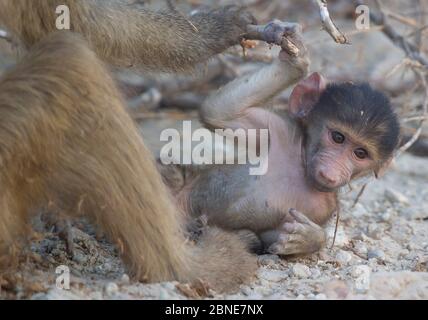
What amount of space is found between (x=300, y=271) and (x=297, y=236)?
0.14 meters

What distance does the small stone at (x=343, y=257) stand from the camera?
12.5ft

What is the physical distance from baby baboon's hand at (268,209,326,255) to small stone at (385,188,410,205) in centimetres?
141

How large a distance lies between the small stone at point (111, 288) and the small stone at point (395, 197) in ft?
7.61

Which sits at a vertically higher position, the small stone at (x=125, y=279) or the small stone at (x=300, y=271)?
A: the small stone at (x=125, y=279)

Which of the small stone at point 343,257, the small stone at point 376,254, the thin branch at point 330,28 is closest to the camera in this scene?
the thin branch at point 330,28

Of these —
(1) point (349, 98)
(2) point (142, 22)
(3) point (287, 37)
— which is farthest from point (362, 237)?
(2) point (142, 22)

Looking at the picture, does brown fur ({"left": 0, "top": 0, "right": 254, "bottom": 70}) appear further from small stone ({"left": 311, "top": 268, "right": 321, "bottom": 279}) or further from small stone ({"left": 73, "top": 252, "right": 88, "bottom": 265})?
small stone ({"left": 311, "top": 268, "right": 321, "bottom": 279})

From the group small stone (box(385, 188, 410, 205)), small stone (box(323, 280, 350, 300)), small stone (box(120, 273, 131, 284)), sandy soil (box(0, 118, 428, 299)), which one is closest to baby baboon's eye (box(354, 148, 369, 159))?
sandy soil (box(0, 118, 428, 299))

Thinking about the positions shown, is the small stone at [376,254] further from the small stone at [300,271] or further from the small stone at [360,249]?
the small stone at [300,271]

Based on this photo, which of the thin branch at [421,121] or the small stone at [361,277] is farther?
the thin branch at [421,121]

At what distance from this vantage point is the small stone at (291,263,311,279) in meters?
3.55

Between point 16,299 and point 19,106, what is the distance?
0.65 meters

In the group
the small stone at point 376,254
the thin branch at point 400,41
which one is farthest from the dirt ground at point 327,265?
the thin branch at point 400,41

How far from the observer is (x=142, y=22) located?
388 cm
